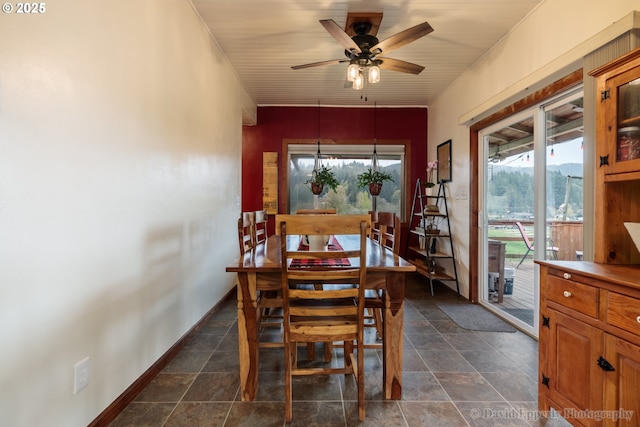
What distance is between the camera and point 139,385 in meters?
1.75

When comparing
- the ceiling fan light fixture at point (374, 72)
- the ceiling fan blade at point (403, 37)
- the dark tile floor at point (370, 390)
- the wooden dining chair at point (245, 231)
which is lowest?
the dark tile floor at point (370, 390)

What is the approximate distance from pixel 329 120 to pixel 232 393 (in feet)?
13.6

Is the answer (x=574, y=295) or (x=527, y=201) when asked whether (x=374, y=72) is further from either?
→ (x=574, y=295)

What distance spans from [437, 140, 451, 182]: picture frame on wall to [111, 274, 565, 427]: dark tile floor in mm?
2334

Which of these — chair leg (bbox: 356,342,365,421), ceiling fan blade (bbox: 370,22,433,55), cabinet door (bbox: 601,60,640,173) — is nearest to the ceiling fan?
ceiling fan blade (bbox: 370,22,433,55)

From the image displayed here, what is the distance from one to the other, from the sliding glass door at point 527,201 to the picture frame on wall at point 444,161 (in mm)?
673

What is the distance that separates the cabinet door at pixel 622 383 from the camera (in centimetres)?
112

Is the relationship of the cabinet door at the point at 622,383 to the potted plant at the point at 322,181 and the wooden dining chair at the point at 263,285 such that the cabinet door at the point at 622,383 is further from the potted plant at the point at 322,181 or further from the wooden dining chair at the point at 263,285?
the potted plant at the point at 322,181

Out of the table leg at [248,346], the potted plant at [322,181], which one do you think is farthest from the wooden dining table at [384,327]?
the potted plant at [322,181]

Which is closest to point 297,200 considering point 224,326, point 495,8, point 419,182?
point 419,182

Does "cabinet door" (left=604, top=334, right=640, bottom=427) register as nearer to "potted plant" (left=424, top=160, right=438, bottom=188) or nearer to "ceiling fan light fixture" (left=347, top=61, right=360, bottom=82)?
"ceiling fan light fixture" (left=347, top=61, right=360, bottom=82)

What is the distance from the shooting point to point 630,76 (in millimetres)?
1359

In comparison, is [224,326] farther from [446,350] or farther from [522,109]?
[522,109]

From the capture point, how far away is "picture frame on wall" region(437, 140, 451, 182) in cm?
408
